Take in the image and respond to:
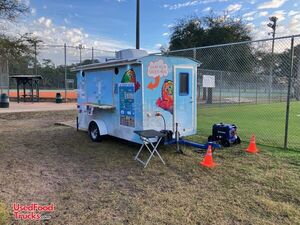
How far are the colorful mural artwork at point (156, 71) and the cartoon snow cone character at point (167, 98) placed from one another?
221mm

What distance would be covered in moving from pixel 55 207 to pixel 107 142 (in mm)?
3805

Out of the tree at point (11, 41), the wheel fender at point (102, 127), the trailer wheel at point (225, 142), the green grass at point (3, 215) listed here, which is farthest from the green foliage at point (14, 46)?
the trailer wheel at point (225, 142)

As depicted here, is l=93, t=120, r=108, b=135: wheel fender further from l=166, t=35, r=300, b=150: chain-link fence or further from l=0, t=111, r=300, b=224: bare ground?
l=166, t=35, r=300, b=150: chain-link fence

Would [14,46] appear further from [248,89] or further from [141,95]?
[248,89]

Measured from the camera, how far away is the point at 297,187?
4.09 meters

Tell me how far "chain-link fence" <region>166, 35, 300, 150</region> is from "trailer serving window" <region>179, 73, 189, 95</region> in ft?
5.56

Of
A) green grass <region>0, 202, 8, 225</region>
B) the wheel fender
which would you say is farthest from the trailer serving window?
green grass <region>0, 202, 8, 225</region>

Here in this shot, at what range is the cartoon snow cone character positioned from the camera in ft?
20.1

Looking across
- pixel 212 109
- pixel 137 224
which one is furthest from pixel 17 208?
pixel 212 109

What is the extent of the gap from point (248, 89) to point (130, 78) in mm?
12095

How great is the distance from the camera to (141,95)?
5.78 metres

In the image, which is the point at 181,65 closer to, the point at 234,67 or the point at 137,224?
the point at 137,224

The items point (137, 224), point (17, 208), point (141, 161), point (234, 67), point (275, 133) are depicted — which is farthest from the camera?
point (234, 67)

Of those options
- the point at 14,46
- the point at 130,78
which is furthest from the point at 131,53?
the point at 14,46
